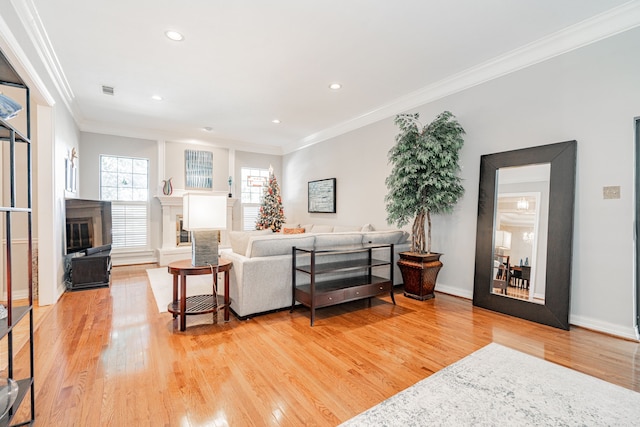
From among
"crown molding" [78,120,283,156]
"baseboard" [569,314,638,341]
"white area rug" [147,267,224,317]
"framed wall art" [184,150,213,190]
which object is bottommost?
"white area rug" [147,267,224,317]

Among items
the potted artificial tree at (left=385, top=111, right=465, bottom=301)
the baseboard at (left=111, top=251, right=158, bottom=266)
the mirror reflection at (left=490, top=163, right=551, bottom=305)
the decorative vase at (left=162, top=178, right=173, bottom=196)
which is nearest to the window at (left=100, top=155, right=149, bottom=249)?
the baseboard at (left=111, top=251, right=158, bottom=266)

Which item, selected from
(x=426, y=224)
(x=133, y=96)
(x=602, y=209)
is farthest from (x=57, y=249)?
(x=602, y=209)

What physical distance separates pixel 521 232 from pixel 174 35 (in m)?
4.35

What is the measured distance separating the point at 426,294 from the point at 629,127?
105 inches

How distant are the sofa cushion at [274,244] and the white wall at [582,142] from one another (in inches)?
85.2

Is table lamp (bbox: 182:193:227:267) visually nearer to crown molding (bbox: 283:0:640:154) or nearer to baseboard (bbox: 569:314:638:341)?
A: crown molding (bbox: 283:0:640:154)

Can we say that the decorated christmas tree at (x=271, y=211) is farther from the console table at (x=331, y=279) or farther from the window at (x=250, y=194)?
the console table at (x=331, y=279)

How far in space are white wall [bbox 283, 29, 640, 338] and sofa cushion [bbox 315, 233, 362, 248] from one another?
141cm

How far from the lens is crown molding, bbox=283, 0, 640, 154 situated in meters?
2.73

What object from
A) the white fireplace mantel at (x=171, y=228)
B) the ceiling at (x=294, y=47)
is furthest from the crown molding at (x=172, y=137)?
the white fireplace mantel at (x=171, y=228)

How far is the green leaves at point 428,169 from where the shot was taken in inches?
148

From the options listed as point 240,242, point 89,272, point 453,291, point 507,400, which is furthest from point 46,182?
point 453,291

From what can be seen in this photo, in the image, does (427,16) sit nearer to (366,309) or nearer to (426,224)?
(426,224)

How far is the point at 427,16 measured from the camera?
2773 mm
